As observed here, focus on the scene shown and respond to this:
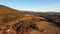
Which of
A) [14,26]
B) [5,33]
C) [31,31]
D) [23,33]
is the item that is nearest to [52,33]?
[31,31]

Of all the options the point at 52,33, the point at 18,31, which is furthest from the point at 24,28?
the point at 52,33

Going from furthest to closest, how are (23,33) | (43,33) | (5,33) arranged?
(43,33)
(23,33)
(5,33)

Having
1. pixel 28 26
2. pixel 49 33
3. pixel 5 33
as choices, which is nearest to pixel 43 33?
pixel 49 33

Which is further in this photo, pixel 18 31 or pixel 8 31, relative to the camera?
pixel 18 31

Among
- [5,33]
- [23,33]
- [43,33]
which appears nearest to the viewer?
[5,33]

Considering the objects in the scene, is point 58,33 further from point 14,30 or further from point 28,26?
point 14,30

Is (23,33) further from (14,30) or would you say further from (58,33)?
(58,33)

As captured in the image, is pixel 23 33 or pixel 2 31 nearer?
pixel 2 31
